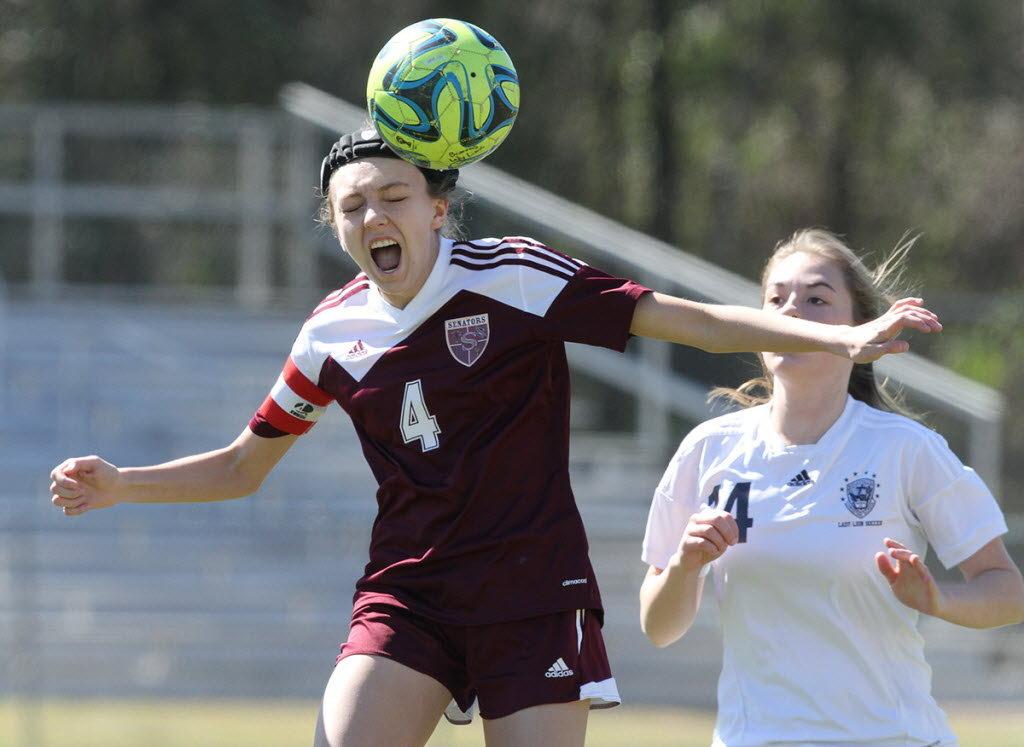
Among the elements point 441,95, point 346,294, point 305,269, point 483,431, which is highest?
point 305,269

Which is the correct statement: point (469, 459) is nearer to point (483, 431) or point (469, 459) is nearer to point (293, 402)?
point (483, 431)

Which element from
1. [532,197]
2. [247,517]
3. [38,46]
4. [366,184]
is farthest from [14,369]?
[366,184]

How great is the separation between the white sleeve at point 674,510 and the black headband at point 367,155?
880mm

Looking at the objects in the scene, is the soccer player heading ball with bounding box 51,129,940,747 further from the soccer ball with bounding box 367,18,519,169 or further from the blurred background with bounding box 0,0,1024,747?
the blurred background with bounding box 0,0,1024,747

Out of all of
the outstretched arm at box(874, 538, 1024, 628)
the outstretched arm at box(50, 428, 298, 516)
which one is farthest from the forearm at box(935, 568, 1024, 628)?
the outstretched arm at box(50, 428, 298, 516)

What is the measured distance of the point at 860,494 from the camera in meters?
3.69

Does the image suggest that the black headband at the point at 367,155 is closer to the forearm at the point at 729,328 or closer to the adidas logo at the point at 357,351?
the adidas logo at the point at 357,351

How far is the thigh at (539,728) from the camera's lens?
11.5 ft

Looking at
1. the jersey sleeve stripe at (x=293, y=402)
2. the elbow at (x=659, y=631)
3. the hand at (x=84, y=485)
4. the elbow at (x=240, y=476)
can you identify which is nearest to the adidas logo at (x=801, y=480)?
the elbow at (x=659, y=631)

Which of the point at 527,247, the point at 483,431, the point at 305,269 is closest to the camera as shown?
the point at 483,431

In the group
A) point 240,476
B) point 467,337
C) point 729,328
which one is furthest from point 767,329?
point 240,476

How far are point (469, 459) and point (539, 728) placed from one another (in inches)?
24.0

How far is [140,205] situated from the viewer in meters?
12.9

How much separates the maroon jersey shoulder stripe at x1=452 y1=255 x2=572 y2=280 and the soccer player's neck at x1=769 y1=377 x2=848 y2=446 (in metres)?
0.64
